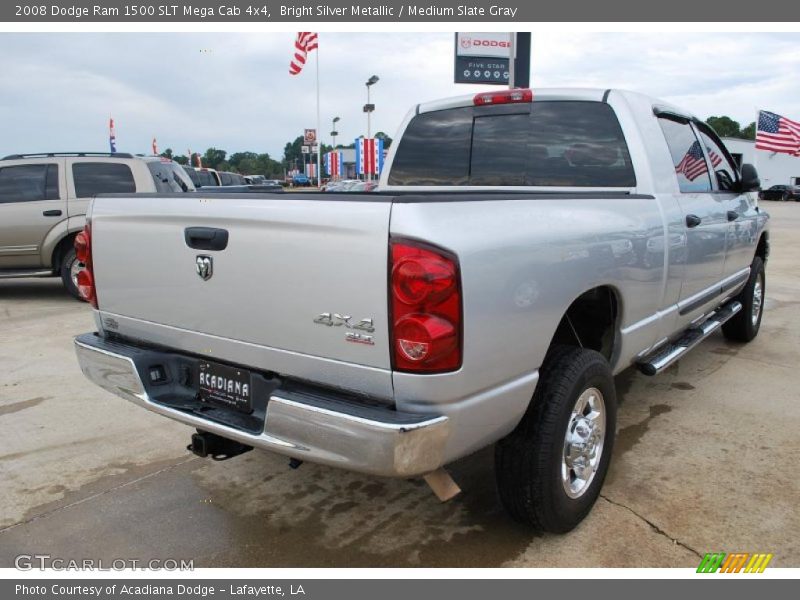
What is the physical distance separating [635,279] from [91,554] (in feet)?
8.83

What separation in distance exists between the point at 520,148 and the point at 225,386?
2.26 meters

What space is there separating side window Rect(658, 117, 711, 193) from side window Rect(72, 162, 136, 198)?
22.5 feet

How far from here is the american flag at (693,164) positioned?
394 centimetres

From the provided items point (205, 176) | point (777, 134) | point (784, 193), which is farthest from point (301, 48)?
point (784, 193)

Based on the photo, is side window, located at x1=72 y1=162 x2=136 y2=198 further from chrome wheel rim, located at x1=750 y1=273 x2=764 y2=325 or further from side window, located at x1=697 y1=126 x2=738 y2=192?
chrome wheel rim, located at x1=750 y1=273 x2=764 y2=325

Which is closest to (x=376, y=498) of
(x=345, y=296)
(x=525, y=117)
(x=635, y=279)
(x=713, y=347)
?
(x=345, y=296)

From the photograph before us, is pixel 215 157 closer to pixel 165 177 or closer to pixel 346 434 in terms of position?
pixel 165 177

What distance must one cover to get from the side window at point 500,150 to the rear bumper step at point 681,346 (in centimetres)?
126

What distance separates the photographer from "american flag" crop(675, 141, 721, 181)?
394 centimetres

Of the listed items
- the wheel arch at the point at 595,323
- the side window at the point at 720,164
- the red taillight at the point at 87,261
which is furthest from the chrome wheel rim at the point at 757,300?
the red taillight at the point at 87,261

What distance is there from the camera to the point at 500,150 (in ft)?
12.8

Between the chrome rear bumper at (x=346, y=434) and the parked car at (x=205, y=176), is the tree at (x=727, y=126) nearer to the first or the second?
the parked car at (x=205, y=176)

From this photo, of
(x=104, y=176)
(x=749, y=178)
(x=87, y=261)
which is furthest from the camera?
(x=104, y=176)

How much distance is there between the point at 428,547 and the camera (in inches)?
106
